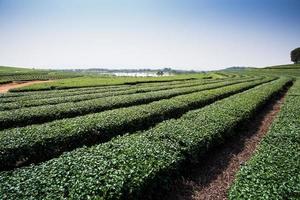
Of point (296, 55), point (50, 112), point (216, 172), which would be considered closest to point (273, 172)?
point (216, 172)

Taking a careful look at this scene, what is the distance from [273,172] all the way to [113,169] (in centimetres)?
518

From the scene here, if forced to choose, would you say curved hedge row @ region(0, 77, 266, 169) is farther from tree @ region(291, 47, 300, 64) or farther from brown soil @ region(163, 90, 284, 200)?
tree @ region(291, 47, 300, 64)

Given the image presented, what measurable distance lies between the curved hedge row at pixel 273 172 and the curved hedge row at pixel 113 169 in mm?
2500

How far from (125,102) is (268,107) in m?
16.3

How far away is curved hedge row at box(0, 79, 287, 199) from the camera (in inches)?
247

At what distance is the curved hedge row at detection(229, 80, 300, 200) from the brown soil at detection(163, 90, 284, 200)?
1.89 m

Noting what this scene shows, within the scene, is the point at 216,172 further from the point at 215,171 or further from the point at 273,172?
the point at 273,172

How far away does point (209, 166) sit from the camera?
1131cm

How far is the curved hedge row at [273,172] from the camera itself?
250 inches

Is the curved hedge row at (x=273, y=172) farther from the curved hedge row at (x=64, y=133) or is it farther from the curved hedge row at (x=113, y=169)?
the curved hedge row at (x=64, y=133)

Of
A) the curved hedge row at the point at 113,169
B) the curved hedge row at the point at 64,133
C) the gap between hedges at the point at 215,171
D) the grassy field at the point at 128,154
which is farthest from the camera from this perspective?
the curved hedge row at the point at 64,133

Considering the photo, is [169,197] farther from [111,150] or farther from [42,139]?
[42,139]

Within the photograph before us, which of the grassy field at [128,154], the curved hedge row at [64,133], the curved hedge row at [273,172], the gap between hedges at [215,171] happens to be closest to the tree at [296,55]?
the grassy field at [128,154]

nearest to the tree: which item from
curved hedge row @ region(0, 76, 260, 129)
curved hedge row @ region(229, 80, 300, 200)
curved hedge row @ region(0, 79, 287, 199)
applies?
curved hedge row @ region(0, 76, 260, 129)
